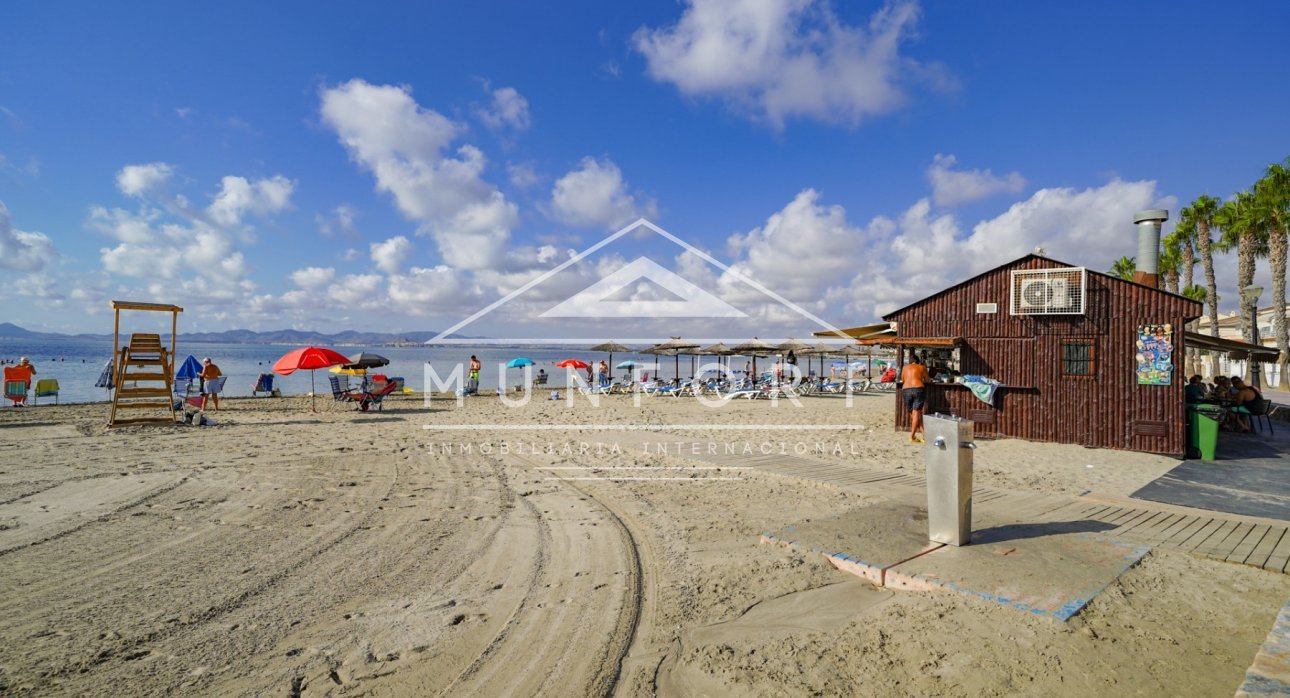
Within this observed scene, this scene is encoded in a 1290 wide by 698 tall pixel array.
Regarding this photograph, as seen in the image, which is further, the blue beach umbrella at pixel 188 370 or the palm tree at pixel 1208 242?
the palm tree at pixel 1208 242

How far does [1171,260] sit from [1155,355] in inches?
1244

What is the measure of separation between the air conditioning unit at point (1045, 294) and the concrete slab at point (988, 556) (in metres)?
6.65

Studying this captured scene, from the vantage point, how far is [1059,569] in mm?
3900

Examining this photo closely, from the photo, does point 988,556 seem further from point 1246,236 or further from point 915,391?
point 1246,236

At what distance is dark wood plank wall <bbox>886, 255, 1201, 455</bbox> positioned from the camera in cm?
952

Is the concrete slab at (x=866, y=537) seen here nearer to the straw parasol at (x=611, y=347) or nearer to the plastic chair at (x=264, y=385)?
the straw parasol at (x=611, y=347)

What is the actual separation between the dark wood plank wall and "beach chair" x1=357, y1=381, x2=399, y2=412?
14952mm

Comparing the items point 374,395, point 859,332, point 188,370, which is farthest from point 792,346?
point 188,370

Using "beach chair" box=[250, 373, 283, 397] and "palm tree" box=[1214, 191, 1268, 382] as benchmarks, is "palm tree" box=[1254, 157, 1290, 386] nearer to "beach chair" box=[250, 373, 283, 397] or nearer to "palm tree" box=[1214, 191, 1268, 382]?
"palm tree" box=[1214, 191, 1268, 382]

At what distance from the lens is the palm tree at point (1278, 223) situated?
2286 cm

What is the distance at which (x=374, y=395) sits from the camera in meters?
17.2

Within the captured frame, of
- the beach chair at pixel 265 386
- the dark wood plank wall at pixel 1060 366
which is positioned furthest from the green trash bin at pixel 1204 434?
the beach chair at pixel 265 386

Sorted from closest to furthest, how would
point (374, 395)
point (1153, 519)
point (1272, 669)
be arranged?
point (1272, 669), point (1153, 519), point (374, 395)

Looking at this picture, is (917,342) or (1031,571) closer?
(1031,571)
